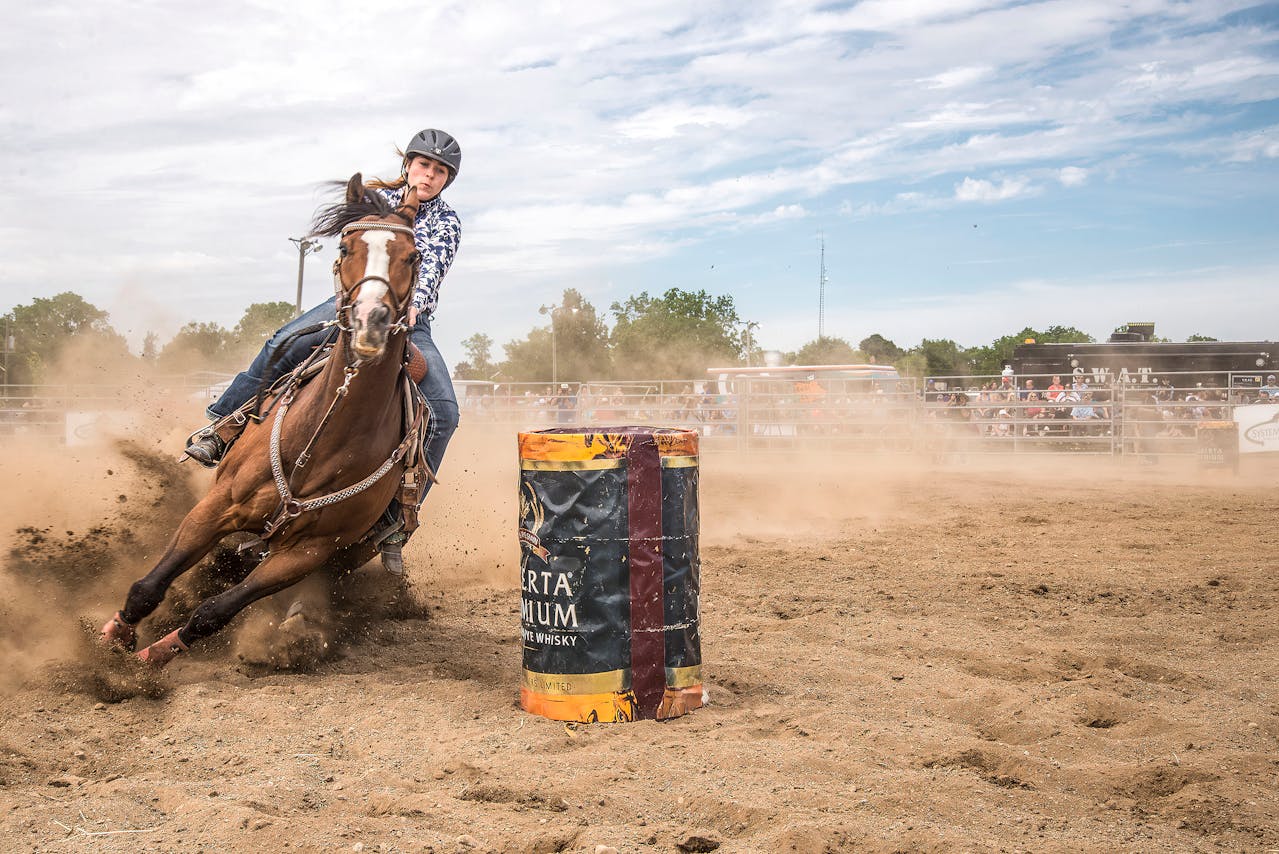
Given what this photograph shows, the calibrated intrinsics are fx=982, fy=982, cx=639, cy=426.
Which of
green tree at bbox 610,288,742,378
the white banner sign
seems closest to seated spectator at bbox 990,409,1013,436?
the white banner sign

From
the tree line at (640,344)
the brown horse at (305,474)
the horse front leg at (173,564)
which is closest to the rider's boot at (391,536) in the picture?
the brown horse at (305,474)

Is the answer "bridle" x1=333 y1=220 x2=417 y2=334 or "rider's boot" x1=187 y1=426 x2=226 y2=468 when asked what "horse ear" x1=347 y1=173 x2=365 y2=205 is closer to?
"bridle" x1=333 y1=220 x2=417 y2=334

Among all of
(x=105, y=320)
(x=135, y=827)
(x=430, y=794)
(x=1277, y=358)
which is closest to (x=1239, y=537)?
(x=430, y=794)

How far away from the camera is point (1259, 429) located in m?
19.3

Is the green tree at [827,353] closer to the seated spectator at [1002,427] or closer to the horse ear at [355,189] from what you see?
the seated spectator at [1002,427]

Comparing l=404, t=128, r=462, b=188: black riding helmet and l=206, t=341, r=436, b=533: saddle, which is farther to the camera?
l=404, t=128, r=462, b=188: black riding helmet

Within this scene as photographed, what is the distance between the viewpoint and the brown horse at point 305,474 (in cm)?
448

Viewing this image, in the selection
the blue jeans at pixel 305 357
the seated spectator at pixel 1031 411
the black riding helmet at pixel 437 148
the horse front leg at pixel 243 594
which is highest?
the black riding helmet at pixel 437 148

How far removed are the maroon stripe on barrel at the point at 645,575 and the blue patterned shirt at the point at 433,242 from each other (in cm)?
164

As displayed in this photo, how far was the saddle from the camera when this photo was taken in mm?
4945

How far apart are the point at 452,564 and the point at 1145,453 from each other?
648 inches

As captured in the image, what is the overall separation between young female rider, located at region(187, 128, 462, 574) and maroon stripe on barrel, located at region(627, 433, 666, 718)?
1.59m

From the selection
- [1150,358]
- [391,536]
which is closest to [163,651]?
[391,536]

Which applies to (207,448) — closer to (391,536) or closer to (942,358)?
(391,536)
